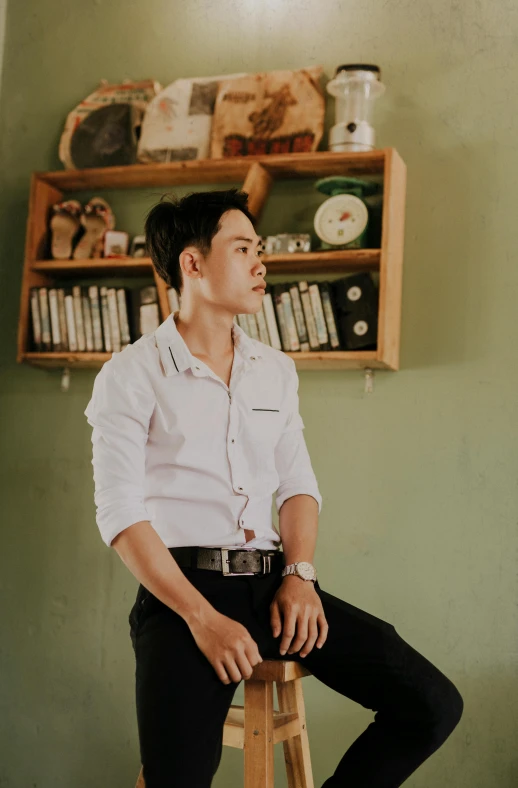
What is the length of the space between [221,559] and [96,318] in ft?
4.77

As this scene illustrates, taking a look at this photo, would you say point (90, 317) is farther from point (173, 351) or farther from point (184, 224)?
point (173, 351)

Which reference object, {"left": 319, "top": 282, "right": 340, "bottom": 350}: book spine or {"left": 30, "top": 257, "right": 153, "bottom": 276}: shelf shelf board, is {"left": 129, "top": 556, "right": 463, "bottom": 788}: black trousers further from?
{"left": 30, "top": 257, "right": 153, "bottom": 276}: shelf shelf board

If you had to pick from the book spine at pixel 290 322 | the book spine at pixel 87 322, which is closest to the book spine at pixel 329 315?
the book spine at pixel 290 322

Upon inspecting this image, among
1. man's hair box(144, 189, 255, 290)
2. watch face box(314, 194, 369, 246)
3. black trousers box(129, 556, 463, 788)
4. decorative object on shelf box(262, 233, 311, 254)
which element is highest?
watch face box(314, 194, 369, 246)

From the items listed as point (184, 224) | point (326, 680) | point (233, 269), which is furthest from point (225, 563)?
point (184, 224)

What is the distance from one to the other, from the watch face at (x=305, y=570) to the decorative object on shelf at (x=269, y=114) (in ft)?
4.95

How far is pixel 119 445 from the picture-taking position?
6.15ft

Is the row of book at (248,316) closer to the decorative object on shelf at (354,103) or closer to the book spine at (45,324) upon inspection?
the book spine at (45,324)

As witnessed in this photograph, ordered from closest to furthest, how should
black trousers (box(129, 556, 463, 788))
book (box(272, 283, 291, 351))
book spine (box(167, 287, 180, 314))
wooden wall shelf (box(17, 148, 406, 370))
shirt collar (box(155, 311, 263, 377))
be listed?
1. black trousers (box(129, 556, 463, 788))
2. shirt collar (box(155, 311, 263, 377))
3. wooden wall shelf (box(17, 148, 406, 370))
4. book (box(272, 283, 291, 351))
5. book spine (box(167, 287, 180, 314))

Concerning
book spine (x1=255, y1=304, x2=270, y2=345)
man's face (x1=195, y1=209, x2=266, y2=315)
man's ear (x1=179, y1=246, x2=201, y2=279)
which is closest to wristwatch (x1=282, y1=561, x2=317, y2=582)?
man's face (x1=195, y1=209, x2=266, y2=315)

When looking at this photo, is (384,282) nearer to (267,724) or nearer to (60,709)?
(267,724)

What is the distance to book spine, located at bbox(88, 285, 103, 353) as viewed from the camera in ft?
10.2

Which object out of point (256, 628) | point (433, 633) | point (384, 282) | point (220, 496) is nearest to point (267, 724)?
point (256, 628)

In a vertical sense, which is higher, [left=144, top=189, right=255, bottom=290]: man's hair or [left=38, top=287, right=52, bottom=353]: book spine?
[left=144, top=189, right=255, bottom=290]: man's hair
